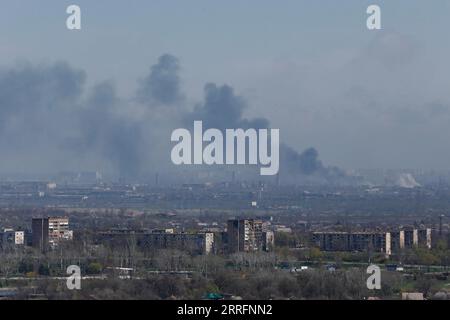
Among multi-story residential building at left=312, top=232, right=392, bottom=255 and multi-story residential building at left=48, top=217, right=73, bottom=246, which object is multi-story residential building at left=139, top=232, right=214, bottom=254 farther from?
multi-story residential building at left=312, top=232, right=392, bottom=255

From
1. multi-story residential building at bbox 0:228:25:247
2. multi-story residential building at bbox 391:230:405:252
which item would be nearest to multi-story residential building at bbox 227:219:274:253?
multi-story residential building at bbox 391:230:405:252

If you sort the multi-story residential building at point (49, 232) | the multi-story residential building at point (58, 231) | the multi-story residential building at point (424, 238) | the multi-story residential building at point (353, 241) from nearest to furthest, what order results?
1. the multi-story residential building at point (49, 232)
2. the multi-story residential building at point (424, 238)
3. the multi-story residential building at point (353, 241)
4. the multi-story residential building at point (58, 231)

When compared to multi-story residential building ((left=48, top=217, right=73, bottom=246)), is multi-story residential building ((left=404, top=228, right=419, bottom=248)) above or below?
below

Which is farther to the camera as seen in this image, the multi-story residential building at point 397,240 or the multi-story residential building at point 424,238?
the multi-story residential building at point 424,238

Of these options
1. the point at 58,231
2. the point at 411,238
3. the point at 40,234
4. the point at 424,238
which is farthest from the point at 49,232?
the point at 424,238

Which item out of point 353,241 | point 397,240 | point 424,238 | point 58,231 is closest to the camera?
point 397,240

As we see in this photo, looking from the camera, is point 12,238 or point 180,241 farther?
point 12,238

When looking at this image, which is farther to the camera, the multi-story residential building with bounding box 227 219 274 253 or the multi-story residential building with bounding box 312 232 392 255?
the multi-story residential building with bounding box 312 232 392 255

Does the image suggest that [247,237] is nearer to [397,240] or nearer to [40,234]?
[397,240]

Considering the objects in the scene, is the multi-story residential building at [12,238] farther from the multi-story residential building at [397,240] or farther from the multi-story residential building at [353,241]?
the multi-story residential building at [397,240]

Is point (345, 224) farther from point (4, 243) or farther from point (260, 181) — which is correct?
point (260, 181)

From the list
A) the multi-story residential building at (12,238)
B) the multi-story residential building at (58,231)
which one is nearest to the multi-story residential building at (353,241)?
the multi-story residential building at (58,231)
